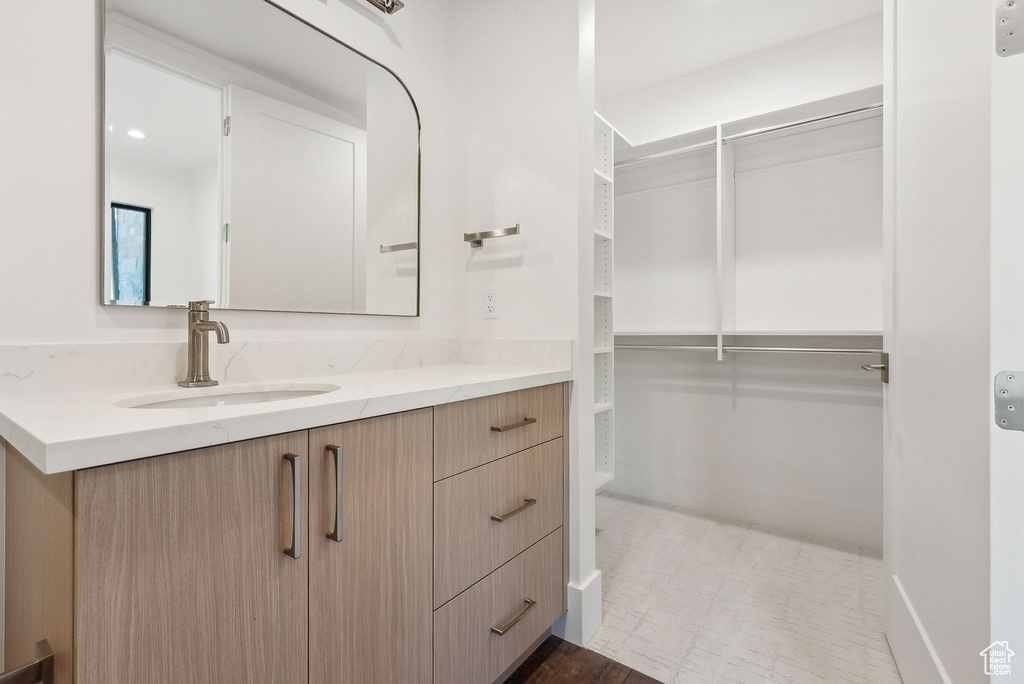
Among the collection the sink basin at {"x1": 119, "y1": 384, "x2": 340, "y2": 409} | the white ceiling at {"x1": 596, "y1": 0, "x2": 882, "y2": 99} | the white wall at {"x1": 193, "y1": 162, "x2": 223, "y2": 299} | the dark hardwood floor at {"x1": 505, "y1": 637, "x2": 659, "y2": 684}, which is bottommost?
the dark hardwood floor at {"x1": 505, "y1": 637, "x2": 659, "y2": 684}

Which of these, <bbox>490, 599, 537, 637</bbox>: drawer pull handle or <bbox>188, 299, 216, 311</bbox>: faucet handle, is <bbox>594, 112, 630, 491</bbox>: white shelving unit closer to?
<bbox>490, 599, 537, 637</bbox>: drawer pull handle

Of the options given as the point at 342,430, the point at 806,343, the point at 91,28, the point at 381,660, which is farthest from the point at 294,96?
the point at 806,343

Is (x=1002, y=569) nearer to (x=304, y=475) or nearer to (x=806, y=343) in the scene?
(x=304, y=475)

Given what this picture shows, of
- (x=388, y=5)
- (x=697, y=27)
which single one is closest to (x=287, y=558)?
(x=388, y=5)

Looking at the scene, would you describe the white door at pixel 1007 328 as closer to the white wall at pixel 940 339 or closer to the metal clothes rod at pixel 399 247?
the white wall at pixel 940 339

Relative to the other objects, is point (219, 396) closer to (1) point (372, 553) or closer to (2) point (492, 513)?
(1) point (372, 553)

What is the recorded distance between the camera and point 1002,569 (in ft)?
2.65

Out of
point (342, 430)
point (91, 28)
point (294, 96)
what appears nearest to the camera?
point (342, 430)

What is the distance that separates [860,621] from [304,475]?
200 cm

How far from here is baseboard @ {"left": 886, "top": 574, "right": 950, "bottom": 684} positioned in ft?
3.79

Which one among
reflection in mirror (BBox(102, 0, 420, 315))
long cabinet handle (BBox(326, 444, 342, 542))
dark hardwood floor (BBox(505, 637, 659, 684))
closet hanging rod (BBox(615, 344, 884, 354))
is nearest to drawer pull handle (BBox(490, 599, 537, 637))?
dark hardwood floor (BBox(505, 637, 659, 684))

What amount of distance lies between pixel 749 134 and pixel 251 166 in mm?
2243

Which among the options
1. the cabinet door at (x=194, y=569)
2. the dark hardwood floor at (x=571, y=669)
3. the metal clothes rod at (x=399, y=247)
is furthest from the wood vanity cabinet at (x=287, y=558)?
the metal clothes rod at (x=399, y=247)

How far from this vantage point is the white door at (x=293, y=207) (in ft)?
4.48
